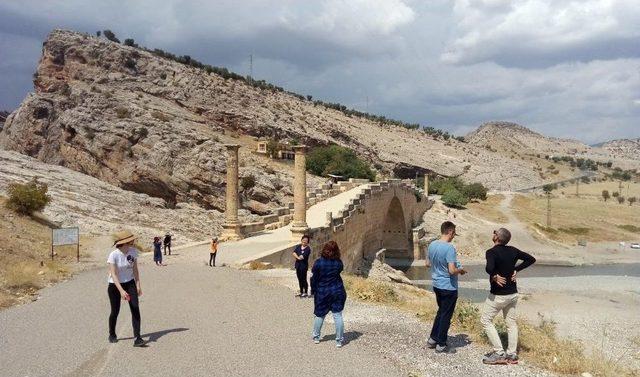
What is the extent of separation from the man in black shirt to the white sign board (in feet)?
47.1

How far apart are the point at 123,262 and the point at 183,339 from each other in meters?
1.43

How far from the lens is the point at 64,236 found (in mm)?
16828

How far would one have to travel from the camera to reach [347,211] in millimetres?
27312

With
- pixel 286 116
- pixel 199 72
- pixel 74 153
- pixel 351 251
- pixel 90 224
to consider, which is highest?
pixel 199 72

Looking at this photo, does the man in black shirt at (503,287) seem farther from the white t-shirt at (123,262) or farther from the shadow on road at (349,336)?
the white t-shirt at (123,262)

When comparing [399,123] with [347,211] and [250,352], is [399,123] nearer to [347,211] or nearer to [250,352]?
[347,211]

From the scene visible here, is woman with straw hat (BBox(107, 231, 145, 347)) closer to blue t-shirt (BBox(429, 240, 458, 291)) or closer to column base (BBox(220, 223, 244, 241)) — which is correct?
blue t-shirt (BBox(429, 240, 458, 291))

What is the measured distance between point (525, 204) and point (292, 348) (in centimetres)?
6286

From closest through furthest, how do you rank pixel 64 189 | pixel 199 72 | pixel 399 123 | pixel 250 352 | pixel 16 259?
1. pixel 250 352
2. pixel 16 259
3. pixel 64 189
4. pixel 199 72
5. pixel 399 123

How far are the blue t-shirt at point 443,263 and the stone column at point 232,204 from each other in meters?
16.5

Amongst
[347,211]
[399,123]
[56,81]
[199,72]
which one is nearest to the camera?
[347,211]

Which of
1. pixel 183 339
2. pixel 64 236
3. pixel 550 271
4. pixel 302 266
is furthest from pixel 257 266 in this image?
pixel 550 271

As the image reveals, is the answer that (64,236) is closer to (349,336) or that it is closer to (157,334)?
(157,334)

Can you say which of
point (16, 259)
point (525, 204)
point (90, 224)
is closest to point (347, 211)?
point (90, 224)
